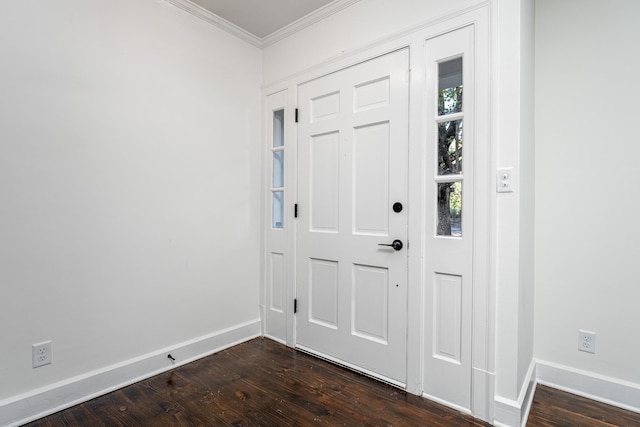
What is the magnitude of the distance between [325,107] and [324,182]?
608mm

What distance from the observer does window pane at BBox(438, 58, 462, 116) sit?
186 cm

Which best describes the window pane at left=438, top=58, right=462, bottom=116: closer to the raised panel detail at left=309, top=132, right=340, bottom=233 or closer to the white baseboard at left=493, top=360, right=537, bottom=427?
the raised panel detail at left=309, top=132, right=340, bottom=233

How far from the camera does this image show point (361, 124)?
88.5 inches

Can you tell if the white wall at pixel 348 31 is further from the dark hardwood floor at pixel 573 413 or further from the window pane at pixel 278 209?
the dark hardwood floor at pixel 573 413

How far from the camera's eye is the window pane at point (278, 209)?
9.35 feet

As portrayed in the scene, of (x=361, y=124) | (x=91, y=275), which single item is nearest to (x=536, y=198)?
(x=361, y=124)

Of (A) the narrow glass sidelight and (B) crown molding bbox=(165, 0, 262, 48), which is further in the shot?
(A) the narrow glass sidelight

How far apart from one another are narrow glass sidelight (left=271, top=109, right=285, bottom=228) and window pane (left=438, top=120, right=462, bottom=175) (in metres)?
1.43

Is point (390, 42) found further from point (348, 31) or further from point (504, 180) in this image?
point (504, 180)

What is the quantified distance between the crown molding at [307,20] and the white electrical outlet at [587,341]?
2779 millimetres

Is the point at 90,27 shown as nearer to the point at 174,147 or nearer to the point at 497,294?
the point at 174,147

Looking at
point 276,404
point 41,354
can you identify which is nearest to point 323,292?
point 276,404

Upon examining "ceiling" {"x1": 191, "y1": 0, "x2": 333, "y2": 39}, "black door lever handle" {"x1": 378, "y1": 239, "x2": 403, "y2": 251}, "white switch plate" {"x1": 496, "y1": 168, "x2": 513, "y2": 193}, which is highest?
"ceiling" {"x1": 191, "y1": 0, "x2": 333, "y2": 39}

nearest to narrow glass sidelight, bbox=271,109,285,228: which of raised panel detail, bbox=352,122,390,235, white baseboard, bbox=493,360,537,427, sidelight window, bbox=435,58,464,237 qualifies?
raised panel detail, bbox=352,122,390,235
